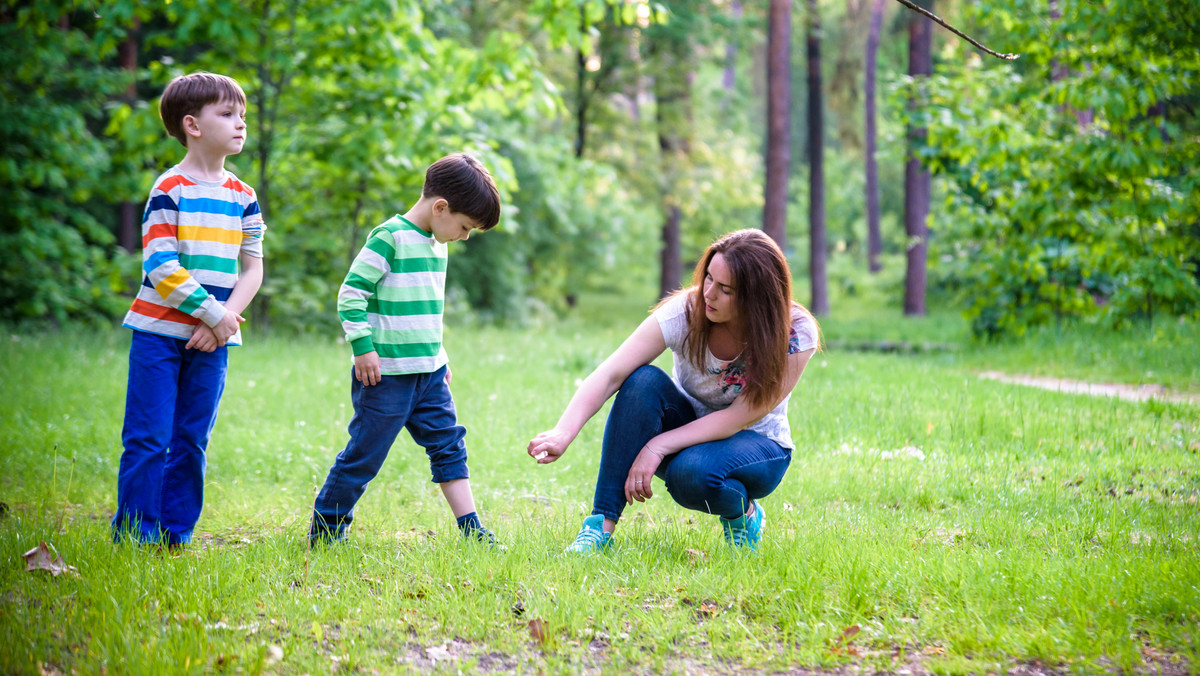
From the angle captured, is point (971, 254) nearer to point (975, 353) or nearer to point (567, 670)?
point (975, 353)

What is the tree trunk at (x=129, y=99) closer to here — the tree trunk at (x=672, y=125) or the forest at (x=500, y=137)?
the forest at (x=500, y=137)

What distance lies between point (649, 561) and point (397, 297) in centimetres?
145

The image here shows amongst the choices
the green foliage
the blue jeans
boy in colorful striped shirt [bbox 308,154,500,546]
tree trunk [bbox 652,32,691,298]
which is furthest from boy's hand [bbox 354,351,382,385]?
tree trunk [bbox 652,32,691,298]

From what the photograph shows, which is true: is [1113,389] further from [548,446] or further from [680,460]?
[548,446]

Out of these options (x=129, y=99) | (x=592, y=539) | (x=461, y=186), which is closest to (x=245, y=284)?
(x=461, y=186)

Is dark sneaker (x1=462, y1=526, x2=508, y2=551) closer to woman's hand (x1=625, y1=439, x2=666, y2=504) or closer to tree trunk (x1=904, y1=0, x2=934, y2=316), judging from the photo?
Answer: woman's hand (x1=625, y1=439, x2=666, y2=504)

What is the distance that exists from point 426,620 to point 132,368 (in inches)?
63.3

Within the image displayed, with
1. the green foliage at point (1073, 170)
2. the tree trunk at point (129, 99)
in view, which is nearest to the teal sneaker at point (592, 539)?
the green foliage at point (1073, 170)

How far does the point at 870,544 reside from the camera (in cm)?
348

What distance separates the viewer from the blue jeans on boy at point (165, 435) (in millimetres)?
3418

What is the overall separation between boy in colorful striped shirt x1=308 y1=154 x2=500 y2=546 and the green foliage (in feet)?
23.5

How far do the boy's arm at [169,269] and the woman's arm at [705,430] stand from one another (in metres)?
1.74

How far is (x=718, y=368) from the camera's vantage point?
3.54 meters

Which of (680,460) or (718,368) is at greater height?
(718,368)
